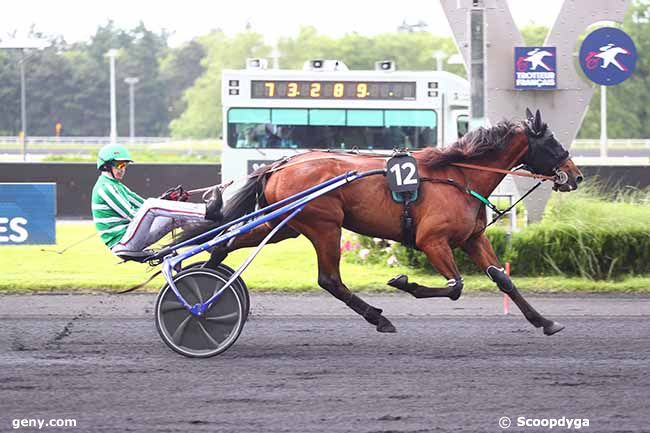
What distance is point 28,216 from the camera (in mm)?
12609

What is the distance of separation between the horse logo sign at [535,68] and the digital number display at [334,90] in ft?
20.1

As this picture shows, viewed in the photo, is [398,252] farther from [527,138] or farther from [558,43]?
[527,138]

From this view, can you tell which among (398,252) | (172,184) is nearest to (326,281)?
(398,252)

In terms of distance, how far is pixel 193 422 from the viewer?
530 centimetres

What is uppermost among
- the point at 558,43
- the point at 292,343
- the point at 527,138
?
the point at 558,43

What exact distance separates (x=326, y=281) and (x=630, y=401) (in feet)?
7.93

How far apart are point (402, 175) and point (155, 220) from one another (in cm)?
169

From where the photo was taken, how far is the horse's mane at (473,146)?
7547mm

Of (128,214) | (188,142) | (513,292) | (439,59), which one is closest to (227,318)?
(128,214)

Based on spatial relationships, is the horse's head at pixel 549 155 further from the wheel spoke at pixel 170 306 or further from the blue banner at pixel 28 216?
the blue banner at pixel 28 216

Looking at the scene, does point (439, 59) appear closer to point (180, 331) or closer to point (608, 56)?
point (608, 56)

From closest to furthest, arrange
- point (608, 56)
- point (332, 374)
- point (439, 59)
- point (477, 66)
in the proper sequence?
point (332, 374)
point (477, 66)
point (608, 56)
point (439, 59)

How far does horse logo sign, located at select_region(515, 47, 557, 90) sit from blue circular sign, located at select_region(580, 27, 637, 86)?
50cm

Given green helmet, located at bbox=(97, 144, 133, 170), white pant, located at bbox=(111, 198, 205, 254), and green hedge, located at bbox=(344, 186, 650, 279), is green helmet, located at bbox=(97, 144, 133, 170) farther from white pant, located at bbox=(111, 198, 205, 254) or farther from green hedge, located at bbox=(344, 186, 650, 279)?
green hedge, located at bbox=(344, 186, 650, 279)
